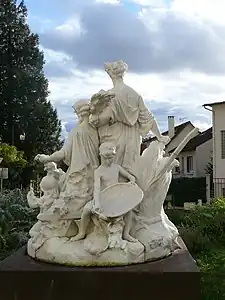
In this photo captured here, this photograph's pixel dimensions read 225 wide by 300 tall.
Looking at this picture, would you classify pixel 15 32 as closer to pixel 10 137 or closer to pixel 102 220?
pixel 10 137

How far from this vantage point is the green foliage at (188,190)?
26.1 meters

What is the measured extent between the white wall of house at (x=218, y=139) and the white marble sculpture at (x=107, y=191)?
21.1 metres

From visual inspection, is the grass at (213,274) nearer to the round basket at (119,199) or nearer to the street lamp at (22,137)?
the round basket at (119,199)

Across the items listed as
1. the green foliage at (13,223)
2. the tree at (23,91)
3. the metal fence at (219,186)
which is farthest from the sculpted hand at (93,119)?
the tree at (23,91)

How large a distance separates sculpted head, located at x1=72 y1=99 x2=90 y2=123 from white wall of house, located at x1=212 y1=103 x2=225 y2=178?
71.2 ft

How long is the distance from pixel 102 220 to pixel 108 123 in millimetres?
1352

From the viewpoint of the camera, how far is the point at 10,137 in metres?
33.0

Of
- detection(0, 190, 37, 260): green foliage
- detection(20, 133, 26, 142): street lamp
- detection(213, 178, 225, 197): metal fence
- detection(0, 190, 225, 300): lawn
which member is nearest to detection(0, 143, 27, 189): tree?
detection(20, 133, 26, 142): street lamp

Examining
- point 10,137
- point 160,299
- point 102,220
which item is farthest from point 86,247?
point 10,137

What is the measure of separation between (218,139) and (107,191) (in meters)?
22.5

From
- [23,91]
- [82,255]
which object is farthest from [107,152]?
[23,91]

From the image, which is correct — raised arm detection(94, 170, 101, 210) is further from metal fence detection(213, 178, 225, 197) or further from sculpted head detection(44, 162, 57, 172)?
metal fence detection(213, 178, 225, 197)

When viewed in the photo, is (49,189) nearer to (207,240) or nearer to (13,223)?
(207,240)

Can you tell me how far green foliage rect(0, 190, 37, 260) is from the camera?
11.1 meters
